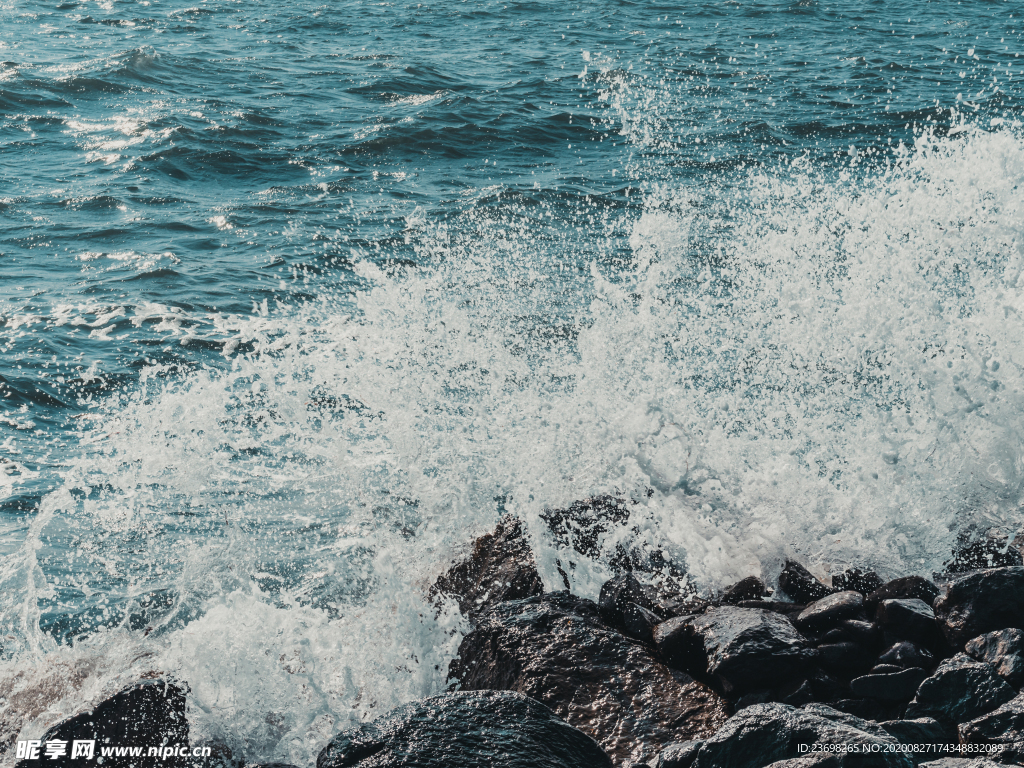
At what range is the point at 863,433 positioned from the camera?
580cm

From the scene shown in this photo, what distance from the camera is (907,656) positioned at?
378 cm

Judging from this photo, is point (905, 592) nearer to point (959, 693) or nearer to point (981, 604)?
point (981, 604)

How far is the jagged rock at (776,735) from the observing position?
9.87ft

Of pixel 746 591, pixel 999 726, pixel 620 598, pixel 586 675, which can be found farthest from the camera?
pixel 746 591

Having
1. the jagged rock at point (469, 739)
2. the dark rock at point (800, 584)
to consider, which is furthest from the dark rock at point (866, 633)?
the jagged rock at point (469, 739)

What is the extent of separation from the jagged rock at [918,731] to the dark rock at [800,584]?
3.85 feet

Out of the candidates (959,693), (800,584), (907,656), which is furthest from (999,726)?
(800,584)

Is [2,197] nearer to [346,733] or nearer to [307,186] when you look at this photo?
[307,186]

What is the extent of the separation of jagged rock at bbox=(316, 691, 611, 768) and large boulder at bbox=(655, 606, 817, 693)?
0.78 m

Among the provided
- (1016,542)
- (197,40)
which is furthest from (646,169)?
(197,40)

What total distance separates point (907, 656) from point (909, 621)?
0.23 meters

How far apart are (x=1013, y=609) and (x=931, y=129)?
11.0 meters

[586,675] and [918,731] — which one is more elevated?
[918,731]

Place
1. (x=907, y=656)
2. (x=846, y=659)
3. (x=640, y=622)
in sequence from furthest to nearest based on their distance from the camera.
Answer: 1. (x=640, y=622)
2. (x=846, y=659)
3. (x=907, y=656)
